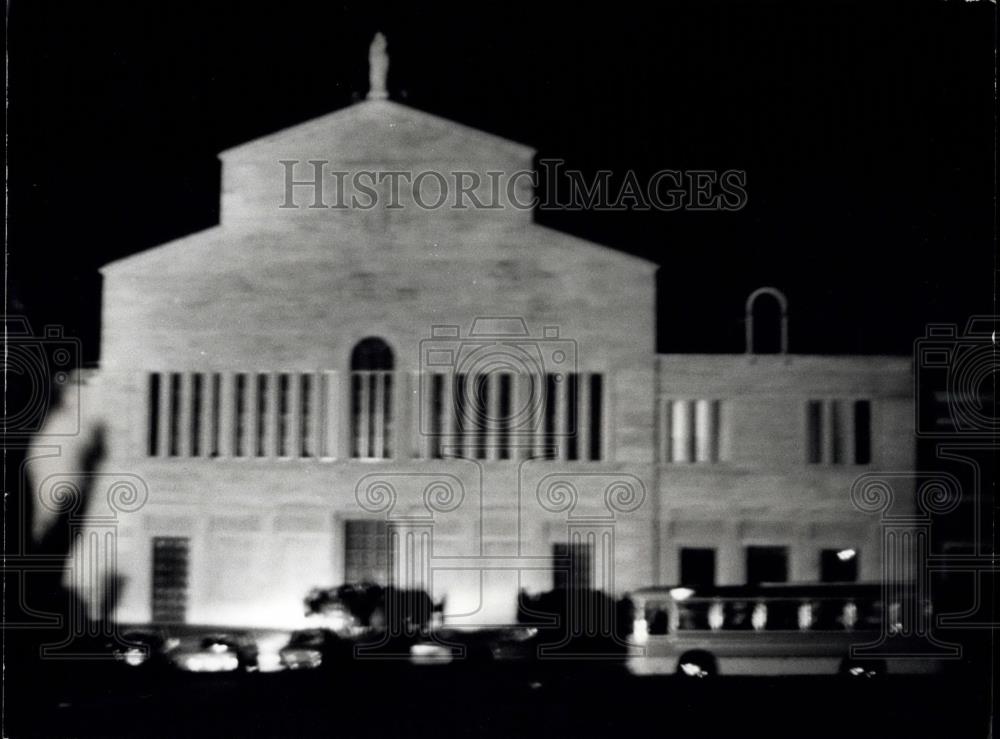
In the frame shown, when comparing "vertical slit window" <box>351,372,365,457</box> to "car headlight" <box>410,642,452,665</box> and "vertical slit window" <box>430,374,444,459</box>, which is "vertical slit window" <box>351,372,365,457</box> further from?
"car headlight" <box>410,642,452,665</box>

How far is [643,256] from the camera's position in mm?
9516

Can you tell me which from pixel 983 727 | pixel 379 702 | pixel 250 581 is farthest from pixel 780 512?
pixel 250 581

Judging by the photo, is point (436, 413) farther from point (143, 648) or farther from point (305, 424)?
point (143, 648)

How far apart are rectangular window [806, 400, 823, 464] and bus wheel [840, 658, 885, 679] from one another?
157 centimetres

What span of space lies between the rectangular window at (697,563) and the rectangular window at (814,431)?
1094mm

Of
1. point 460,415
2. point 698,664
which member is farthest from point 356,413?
point 698,664

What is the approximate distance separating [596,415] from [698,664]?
210 centimetres

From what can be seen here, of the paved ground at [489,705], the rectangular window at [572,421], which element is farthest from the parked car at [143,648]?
the rectangular window at [572,421]

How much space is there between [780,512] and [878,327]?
165 centimetres

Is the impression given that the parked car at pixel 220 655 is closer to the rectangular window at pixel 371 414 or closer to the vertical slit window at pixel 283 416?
the vertical slit window at pixel 283 416

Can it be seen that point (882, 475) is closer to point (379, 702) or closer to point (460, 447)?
point (460, 447)

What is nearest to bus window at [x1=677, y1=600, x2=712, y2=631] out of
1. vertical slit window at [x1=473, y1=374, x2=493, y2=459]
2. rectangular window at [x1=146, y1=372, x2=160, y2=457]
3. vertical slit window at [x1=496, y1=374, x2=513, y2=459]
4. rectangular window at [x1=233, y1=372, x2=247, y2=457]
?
vertical slit window at [x1=496, y1=374, x2=513, y2=459]

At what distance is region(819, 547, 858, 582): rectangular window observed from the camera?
940 cm

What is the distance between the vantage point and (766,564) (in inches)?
374
